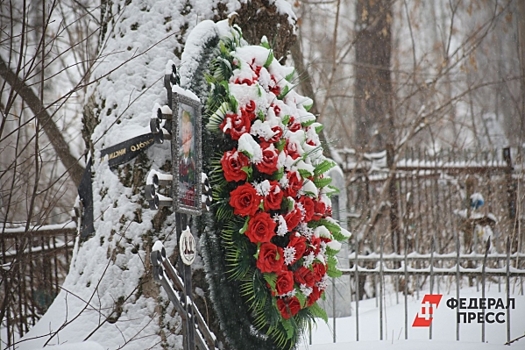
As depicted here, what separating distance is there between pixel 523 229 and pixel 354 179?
2612 mm

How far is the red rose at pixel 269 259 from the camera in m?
3.45

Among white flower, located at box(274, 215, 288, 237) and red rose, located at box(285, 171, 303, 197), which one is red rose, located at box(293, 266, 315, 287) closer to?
white flower, located at box(274, 215, 288, 237)

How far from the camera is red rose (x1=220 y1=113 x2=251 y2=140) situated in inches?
139

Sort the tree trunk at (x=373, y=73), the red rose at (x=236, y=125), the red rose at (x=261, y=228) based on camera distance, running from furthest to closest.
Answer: the tree trunk at (x=373, y=73)
the red rose at (x=236, y=125)
the red rose at (x=261, y=228)

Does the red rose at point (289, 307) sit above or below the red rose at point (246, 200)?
below

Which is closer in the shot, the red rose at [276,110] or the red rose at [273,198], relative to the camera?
the red rose at [273,198]

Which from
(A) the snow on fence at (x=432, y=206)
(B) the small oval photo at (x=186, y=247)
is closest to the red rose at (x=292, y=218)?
(B) the small oval photo at (x=186, y=247)

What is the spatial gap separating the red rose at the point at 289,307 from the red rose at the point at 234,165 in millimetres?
757

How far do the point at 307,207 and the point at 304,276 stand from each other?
0.40 m

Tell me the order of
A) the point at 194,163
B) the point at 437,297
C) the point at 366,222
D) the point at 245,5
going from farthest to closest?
the point at 366,222
the point at 437,297
the point at 245,5
the point at 194,163

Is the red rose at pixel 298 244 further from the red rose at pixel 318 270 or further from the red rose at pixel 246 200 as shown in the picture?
the red rose at pixel 246 200

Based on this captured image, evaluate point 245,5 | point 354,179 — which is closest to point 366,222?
point 354,179

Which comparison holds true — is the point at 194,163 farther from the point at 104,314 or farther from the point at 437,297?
the point at 437,297

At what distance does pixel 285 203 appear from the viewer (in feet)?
11.8
